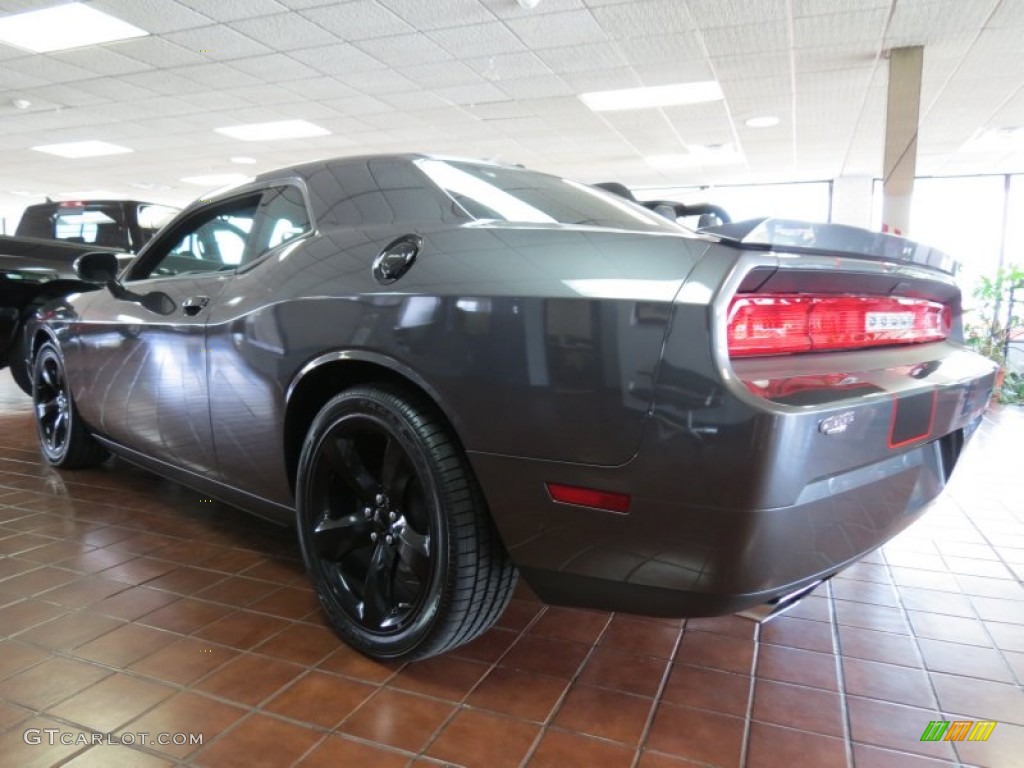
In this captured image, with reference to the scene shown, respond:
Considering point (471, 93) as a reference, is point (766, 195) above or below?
below

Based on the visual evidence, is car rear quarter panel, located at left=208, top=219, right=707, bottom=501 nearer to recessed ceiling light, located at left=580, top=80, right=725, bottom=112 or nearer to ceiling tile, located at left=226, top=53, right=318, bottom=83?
ceiling tile, located at left=226, top=53, right=318, bottom=83

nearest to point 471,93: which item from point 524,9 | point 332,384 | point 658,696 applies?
point 524,9

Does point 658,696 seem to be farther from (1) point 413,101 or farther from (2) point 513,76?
(1) point 413,101

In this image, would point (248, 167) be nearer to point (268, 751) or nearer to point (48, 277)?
point (48, 277)

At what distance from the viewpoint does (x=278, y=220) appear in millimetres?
2146

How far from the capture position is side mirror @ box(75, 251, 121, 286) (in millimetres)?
2684

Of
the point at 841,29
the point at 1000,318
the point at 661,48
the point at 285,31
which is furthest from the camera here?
the point at 1000,318

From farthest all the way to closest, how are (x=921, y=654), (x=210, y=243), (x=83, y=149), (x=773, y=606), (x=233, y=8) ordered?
(x=83, y=149), (x=233, y=8), (x=210, y=243), (x=921, y=654), (x=773, y=606)

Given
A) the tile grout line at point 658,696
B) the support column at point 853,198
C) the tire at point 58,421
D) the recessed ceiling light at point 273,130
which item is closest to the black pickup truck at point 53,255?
the tire at point 58,421

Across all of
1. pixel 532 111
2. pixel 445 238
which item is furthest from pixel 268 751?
pixel 532 111

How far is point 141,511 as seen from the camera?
2906mm

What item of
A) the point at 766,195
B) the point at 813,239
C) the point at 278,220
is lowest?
the point at 813,239

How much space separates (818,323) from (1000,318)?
8.35 m

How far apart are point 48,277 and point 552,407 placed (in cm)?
444
